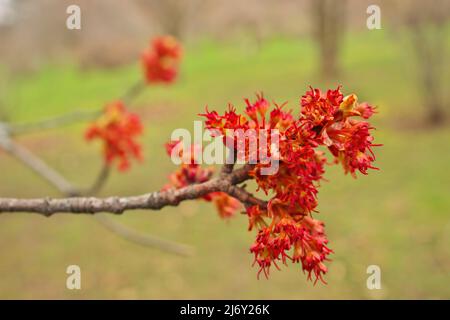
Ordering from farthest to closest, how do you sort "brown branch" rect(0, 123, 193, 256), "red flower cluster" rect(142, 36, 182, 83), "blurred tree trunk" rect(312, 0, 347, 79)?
"blurred tree trunk" rect(312, 0, 347, 79)
"red flower cluster" rect(142, 36, 182, 83)
"brown branch" rect(0, 123, 193, 256)

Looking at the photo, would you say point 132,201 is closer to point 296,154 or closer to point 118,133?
point 296,154

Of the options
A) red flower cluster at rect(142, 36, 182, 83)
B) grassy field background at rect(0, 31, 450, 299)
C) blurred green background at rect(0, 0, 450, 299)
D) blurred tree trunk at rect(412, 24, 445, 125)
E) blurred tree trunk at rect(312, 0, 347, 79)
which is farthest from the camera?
blurred tree trunk at rect(312, 0, 347, 79)

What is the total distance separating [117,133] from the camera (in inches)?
124

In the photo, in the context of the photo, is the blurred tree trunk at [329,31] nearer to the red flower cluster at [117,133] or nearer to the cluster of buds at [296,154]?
the red flower cluster at [117,133]

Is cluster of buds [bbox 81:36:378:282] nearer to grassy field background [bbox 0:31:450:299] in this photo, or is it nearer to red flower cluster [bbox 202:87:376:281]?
red flower cluster [bbox 202:87:376:281]

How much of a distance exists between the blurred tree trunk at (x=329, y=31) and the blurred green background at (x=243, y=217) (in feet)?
0.36

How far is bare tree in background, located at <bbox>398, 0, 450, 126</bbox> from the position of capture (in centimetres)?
1127

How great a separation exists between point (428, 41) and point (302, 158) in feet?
37.8

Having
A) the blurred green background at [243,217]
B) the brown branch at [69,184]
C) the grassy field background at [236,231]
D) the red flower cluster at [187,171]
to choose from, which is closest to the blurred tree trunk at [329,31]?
the blurred green background at [243,217]

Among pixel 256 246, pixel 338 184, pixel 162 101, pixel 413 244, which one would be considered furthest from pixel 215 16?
pixel 256 246

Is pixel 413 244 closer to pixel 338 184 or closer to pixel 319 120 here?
pixel 338 184

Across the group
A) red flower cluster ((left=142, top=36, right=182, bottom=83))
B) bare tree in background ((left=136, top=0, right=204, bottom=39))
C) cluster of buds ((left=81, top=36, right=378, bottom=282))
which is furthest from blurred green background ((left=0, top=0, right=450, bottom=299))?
cluster of buds ((left=81, top=36, right=378, bottom=282))

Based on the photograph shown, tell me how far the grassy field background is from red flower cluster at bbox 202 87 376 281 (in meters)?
4.60

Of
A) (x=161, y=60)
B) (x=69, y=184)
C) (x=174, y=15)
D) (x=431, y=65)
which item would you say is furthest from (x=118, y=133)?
(x=174, y=15)
